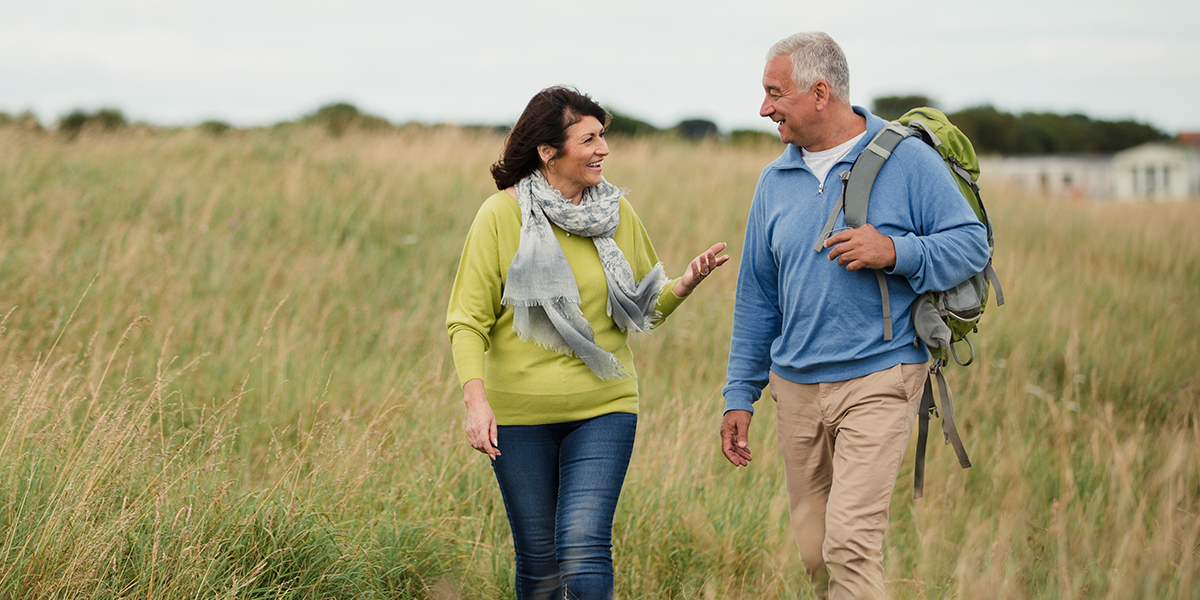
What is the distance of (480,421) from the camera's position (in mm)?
2900

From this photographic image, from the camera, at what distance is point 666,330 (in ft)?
25.3

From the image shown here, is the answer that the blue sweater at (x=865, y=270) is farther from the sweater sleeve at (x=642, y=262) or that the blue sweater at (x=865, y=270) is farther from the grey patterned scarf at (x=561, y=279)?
the grey patterned scarf at (x=561, y=279)

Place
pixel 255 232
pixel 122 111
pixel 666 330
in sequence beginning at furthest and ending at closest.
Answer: pixel 122 111, pixel 255 232, pixel 666 330

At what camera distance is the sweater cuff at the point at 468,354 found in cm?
298

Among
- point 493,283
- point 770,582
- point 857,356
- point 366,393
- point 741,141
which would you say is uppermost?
point 741,141

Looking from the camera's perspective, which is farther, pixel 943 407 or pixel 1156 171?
pixel 1156 171

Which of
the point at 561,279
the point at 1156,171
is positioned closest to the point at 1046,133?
the point at 1156,171

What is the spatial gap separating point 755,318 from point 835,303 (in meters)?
0.41

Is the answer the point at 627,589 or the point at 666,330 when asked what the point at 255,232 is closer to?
the point at 666,330

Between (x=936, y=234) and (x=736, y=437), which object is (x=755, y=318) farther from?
(x=936, y=234)

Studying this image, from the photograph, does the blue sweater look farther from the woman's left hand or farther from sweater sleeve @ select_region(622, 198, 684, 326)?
sweater sleeve @ select_region(622, 198, 684, 326)

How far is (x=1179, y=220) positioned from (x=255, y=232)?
49.1 ft

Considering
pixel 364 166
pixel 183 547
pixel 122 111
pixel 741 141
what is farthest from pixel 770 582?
pixel 122 111

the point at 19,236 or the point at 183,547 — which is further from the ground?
the point at 19,236
